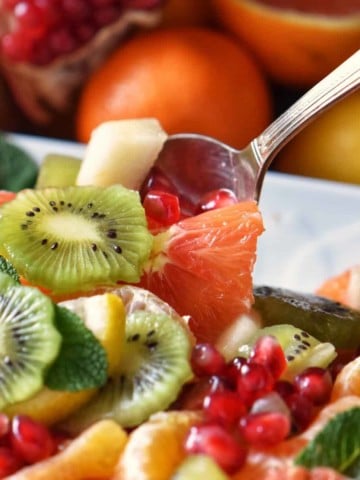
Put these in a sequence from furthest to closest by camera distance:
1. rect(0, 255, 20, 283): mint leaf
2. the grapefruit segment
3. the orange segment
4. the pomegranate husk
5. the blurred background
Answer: the pomegranate husk → the blurred background → the orange segment → the grapefruit segment → rect(0, 255, 20, 283): mint leaf

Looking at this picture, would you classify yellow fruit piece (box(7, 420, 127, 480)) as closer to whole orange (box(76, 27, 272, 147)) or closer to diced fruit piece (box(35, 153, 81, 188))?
diced fruit piece (box(35, 153, 81, 188))

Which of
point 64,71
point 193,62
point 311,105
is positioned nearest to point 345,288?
point 311,105

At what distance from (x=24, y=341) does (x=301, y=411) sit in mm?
349

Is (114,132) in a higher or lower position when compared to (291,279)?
higher

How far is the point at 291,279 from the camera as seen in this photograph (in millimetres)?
1859

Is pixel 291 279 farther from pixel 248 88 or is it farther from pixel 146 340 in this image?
pixel 146 340

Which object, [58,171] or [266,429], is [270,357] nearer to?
[266,429]

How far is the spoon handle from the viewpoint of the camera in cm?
151

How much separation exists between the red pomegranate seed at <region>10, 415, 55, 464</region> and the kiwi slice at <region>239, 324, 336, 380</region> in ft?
1.13

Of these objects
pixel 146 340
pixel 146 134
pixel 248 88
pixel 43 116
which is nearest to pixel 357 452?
pixel 146 340

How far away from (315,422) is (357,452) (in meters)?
0.07

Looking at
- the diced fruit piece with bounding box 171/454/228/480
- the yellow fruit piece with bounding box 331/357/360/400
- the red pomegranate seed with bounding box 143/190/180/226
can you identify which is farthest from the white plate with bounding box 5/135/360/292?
the diced fruit piece with bounding box 171/454/228/480

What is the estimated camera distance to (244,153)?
5.44 ft

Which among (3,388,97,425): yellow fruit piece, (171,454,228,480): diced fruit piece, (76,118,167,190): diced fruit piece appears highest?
(76,118,167,190): diced fruit piece
